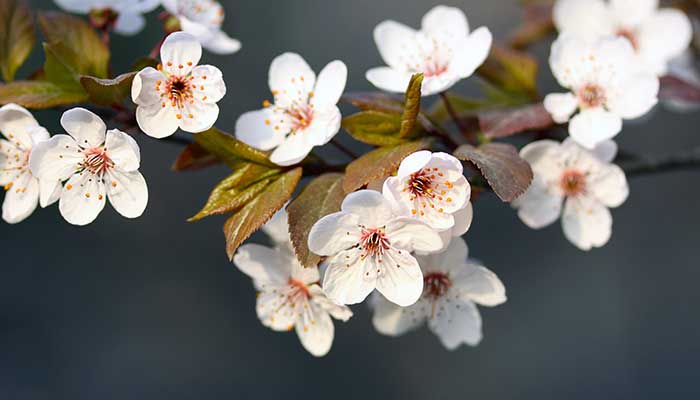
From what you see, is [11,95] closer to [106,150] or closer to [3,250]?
[106,150]

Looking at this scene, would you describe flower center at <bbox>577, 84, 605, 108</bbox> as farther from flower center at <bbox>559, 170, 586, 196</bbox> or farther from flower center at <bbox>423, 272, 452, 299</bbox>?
flower center at <bbox>423, 272, 452, 299</bbox>

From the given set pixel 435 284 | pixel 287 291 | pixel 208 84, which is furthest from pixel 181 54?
pixel 435 284

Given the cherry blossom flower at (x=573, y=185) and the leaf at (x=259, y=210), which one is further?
the cherry blossom flower at (x=573, y=185)

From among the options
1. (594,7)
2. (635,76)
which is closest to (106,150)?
(635,76)

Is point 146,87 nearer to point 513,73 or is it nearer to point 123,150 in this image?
point 123,150

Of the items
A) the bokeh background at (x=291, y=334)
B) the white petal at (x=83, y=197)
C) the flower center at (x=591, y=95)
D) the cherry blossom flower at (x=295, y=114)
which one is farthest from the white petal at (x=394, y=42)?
the bokeh background at (x=291, y=334)

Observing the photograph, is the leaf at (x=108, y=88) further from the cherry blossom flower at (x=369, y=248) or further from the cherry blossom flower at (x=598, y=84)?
the cherry blossom flower at (x=598, y=84)

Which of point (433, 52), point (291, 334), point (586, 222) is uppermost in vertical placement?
point (433, 52)
